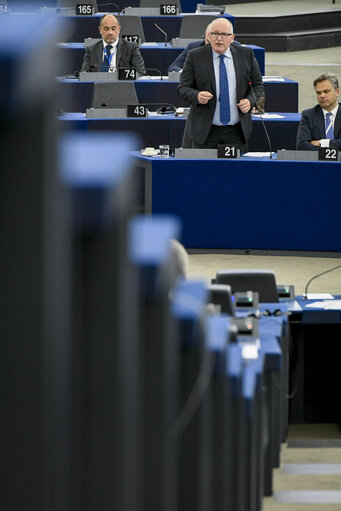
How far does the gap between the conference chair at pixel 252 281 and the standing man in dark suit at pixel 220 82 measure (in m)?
2.74

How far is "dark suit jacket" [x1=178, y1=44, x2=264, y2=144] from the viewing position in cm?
855

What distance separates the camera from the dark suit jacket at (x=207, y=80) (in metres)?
8.55

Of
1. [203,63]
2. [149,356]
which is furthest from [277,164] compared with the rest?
[149,356]

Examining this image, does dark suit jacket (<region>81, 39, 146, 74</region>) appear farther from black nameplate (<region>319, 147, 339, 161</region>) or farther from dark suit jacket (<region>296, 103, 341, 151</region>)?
black nameplate (<region>319, 147, 339, 161</region>)

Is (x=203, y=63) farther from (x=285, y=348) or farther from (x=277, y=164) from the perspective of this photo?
(x=285, y=348)

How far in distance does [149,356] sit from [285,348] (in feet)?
16.2

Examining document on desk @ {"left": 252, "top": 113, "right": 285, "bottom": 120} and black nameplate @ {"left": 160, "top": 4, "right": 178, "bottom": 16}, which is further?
black nameplate @ {"left": 160, "top": 4, "right": 178, "bottom": 16}

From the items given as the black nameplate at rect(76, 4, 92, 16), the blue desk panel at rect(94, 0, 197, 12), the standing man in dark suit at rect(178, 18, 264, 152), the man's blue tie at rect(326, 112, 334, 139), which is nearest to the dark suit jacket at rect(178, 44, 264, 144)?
the standing man in dark suit at rect(178, 18, 264, 152)

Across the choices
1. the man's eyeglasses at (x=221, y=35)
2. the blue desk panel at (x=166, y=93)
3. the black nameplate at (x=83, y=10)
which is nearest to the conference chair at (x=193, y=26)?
the black nameplate at (x=83, y=10)

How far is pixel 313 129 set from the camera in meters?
8.55

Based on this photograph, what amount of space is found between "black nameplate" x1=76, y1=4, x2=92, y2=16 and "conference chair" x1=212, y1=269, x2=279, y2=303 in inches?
327

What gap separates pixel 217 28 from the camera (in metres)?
8.40

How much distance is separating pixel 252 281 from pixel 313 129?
9.45 ft

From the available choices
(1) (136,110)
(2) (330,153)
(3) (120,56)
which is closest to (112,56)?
(3) (120,56)
